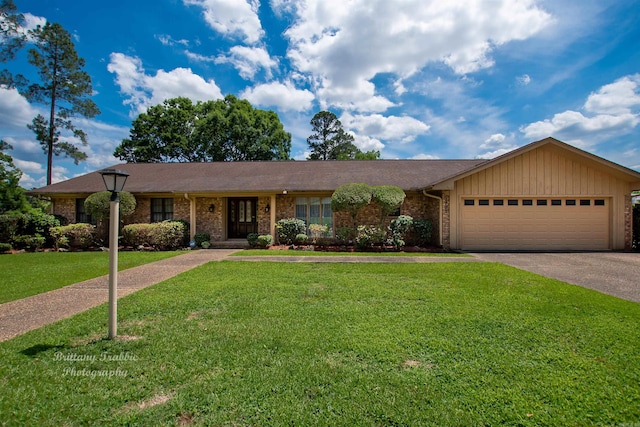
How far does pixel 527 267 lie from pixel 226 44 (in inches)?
533

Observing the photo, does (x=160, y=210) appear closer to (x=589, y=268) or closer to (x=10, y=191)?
(x=10, y=191)

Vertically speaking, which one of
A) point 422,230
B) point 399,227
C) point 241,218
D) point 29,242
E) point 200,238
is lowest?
point 29,242

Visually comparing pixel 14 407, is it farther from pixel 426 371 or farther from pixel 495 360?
pixel 495 360

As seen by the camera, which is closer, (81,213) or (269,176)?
(81,213)

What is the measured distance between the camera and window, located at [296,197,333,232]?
1275 cm

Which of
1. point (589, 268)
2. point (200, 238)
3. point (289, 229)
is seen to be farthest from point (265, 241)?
point (589, 268)

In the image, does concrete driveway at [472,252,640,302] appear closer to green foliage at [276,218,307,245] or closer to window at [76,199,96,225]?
green foliage at [276,218,307,245]

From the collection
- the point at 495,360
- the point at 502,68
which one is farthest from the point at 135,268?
the point at 502,68

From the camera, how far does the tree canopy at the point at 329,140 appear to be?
1528 inches

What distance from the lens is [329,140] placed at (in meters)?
39.1

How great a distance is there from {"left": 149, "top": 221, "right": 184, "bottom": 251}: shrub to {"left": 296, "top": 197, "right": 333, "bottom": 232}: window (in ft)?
17.1

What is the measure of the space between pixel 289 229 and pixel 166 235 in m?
5.11

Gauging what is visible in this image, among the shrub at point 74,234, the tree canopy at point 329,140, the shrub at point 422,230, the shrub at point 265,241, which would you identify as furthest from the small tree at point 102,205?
the tree canopy at point 329,140

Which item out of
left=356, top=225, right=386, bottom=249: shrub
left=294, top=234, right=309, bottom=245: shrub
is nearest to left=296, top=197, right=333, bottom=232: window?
left=294, top=234, right=309, bottom=245: shrub
